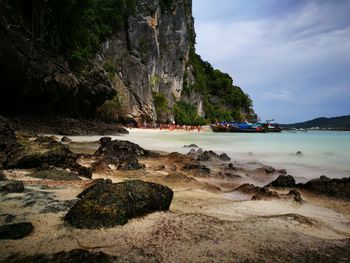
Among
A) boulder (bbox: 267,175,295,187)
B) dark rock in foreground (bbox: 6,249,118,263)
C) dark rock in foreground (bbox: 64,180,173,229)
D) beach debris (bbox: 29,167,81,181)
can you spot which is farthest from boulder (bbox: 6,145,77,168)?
boulder (bbox: 267,175,295,187)

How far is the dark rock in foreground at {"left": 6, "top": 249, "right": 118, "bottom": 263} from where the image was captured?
2.39m

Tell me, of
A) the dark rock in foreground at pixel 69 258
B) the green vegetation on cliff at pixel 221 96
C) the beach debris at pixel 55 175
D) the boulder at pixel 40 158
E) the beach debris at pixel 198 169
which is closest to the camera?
the dark rock in foreground at pixel 69 258

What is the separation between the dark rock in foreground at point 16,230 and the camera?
277 cm

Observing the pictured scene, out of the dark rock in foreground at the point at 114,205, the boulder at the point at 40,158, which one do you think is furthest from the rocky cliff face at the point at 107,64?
the dark rock in foreground at the point at 114,205

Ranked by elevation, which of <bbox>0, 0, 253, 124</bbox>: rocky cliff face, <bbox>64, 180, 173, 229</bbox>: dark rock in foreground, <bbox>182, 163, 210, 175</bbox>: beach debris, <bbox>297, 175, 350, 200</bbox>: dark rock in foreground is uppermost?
<bbox>0, 0, 253, 124</bbox>: rocky cliff face

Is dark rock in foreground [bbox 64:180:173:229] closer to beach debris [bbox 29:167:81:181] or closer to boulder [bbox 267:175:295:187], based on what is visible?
beach debris [bbox 29:167:81:181]

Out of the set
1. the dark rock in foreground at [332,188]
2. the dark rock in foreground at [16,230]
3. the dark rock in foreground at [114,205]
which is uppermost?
the dark rock in foreground at [114,205]

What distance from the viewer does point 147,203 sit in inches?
144

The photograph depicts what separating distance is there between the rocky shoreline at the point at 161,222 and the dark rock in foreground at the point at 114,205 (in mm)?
10

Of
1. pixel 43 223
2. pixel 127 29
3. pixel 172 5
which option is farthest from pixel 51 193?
pixel 172 5

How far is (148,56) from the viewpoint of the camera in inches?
1889

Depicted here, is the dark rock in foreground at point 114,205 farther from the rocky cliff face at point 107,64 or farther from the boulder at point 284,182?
the rocky cliff face at point 107,64

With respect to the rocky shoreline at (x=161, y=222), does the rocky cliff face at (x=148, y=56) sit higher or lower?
higher

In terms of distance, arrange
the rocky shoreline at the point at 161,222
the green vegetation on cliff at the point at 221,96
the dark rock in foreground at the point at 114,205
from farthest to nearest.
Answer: the green vegetation on cliff at the point at 221,96, the dark rock in foreground at the point at 114,205, the rocky shoreline at the point at 161,222
